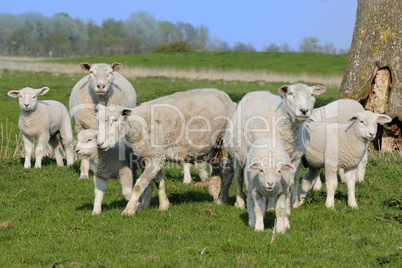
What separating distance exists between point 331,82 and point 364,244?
103 ft

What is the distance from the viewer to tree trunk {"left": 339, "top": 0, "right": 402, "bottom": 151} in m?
11.9

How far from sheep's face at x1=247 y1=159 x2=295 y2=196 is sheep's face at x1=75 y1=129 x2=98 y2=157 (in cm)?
243

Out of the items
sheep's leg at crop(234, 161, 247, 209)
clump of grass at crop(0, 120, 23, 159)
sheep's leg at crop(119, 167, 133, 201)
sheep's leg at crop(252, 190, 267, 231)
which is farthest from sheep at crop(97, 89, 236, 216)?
clump of grass at crop(0, 120, 23, 159)

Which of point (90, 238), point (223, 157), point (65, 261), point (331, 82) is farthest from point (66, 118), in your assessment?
point (331, 82)

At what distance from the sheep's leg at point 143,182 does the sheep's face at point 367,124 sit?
3.17m

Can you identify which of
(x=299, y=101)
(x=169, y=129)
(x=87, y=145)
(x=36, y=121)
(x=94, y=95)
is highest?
(x=299, y=101)

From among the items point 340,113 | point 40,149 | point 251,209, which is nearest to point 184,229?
point 251,209

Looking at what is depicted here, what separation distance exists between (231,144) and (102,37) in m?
138

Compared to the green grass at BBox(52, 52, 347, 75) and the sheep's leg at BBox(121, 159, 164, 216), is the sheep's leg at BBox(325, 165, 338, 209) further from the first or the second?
the green grass at BBox(52, 52, 347, 75)

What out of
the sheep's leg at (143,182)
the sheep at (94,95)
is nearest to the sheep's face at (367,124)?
the sheep's leg at (143,182)

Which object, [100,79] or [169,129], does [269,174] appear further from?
[100,79]

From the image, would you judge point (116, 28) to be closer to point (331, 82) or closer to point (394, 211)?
point (331, 82)

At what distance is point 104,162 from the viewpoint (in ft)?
23.7

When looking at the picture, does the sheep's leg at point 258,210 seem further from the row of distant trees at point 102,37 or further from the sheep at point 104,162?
the row of distant trees at point 102,37
